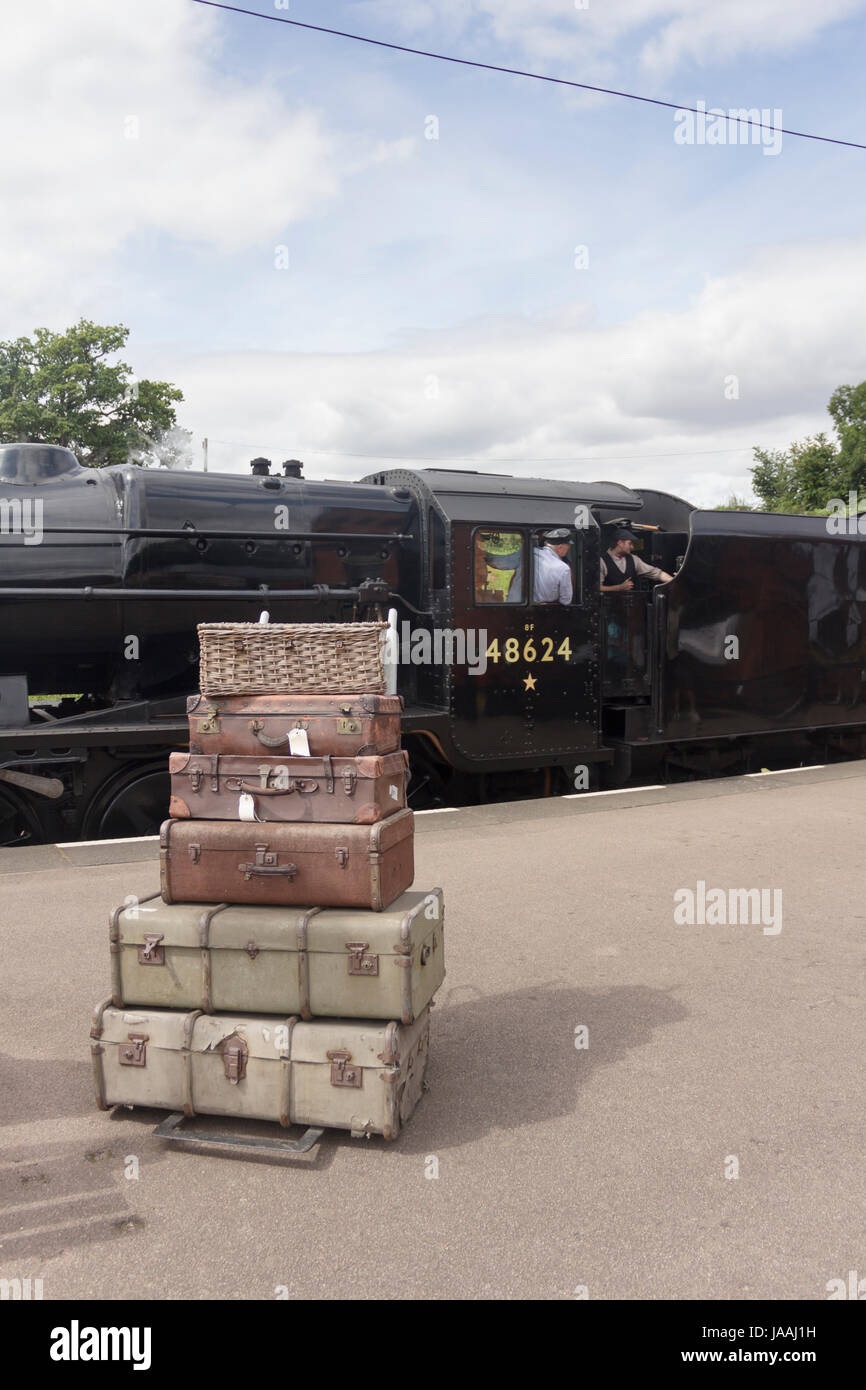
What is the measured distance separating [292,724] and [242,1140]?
55.5 inches

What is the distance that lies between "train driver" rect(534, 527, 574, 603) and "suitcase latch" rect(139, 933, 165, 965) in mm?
5998

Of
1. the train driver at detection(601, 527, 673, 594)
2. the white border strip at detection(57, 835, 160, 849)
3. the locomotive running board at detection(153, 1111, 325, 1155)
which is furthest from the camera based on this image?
the train driver at detection(601, 527, 673, 594)

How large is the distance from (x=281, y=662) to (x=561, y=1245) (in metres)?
2.11

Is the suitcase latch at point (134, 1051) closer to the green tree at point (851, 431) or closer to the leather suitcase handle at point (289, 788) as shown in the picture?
the leather suitcase handle at point (289, 788)

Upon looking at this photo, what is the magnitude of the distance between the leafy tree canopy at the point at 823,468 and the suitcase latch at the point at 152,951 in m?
49.1

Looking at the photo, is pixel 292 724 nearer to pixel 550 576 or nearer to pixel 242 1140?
pixel 242 1140

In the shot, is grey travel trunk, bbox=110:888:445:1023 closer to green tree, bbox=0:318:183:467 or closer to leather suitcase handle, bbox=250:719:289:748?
leather suitcase handle, bbox=250:719:289:748

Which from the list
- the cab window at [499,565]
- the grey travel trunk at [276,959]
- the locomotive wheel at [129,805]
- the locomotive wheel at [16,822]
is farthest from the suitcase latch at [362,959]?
the cab window at [499,565]

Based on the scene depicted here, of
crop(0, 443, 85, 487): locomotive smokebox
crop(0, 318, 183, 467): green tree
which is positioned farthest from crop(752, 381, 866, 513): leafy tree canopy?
crop(0, 443, 85, 487): locomotive smokebox

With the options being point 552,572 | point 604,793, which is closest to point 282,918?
point 552,572

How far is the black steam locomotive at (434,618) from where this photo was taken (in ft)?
25.7

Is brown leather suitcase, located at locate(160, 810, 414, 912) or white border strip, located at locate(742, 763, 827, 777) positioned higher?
brown leather suitcase, located at locate(160, 810, 414, 912)

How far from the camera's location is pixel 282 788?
146 inches

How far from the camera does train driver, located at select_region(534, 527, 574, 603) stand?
9086 millimetres
